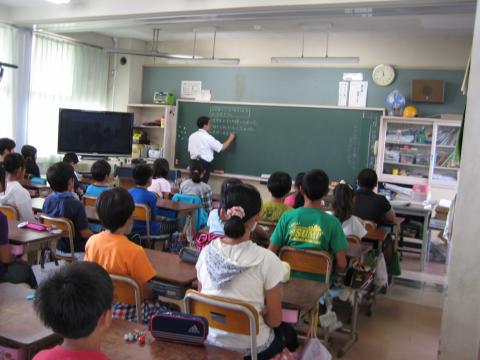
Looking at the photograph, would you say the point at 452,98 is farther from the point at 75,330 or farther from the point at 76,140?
the point at 75,330

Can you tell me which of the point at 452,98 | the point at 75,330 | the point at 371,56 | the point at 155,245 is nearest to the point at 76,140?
the point at 155,245

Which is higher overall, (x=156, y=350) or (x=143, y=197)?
(x=143, y=197)

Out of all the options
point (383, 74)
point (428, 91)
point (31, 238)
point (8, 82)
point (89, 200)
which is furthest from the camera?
point (8, 82)

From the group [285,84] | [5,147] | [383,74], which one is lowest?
[5,147]

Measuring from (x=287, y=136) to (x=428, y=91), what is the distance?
218 centimetres

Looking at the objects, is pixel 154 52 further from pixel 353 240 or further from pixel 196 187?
pixel 353 240

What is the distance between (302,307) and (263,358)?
263 millimetres

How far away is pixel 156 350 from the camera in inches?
62.8

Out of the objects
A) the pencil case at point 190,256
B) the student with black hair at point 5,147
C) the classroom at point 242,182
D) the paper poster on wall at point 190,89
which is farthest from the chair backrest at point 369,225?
the paper poster on wall at point 190,89

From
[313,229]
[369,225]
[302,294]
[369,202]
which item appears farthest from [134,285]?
[369,202]

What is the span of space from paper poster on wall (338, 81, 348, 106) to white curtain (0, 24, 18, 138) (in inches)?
194

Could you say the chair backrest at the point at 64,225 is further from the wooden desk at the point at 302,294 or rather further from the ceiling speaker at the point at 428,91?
the ceiling speaker at the point at 428,91

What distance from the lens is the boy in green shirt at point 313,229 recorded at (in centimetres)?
304

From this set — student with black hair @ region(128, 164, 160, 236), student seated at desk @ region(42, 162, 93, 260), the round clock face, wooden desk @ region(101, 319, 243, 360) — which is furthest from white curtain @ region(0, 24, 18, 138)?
wooden desk @ region(101, 319, 243, 360)
